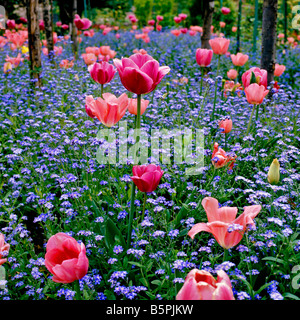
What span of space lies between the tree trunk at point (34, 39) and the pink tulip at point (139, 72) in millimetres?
2980

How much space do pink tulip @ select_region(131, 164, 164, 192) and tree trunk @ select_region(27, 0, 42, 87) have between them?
3077 millimetres

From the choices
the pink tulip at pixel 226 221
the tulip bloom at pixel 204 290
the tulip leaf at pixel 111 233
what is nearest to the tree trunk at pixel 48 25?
the tulip leaf at pixel 111 233

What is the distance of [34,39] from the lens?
4.37 meters

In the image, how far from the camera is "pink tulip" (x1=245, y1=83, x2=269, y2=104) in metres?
2.67

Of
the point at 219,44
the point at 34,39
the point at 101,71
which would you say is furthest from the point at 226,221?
the point at 34,39

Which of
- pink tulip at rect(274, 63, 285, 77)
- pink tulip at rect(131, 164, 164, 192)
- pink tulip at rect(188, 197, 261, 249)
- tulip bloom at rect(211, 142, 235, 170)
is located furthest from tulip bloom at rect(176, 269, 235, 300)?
pink tulip at rect(274, 63, 285, 77)

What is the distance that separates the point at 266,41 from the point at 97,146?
2.45m

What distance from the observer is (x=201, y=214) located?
2.29 metres

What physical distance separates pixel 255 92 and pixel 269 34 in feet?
5.52

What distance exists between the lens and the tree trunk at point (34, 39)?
4.21 m

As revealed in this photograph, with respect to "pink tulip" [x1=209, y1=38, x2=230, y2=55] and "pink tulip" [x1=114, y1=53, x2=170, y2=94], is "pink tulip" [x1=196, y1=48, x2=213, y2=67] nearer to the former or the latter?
"pink tulip" [x1=209, y1=38, x2=230, y2=55]

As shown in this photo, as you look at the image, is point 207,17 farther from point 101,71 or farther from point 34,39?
point 101,71
